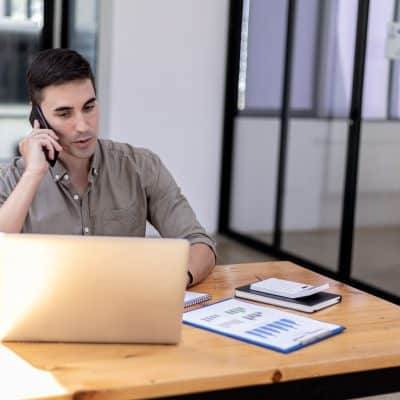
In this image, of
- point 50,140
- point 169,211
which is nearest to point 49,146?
point 50,140

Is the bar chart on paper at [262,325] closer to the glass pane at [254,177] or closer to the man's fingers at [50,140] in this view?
the man's fingers at [50,140]

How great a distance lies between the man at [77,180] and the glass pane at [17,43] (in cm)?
340

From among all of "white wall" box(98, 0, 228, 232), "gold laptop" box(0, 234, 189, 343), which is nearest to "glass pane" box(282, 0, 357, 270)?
"white wall" box(98, 0, 228, 232)

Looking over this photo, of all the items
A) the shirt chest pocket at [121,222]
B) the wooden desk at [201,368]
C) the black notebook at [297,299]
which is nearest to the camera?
the wooden desk at [201,368]

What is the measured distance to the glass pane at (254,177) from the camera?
17.4ft

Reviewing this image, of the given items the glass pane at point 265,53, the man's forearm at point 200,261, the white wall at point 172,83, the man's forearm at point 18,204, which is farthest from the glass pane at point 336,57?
the man's forearm at point 18,204

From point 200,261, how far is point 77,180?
18.2 inches

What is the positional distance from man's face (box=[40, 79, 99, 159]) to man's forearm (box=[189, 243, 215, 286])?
0.41 m

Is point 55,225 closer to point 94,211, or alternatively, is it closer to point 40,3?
point 94,211

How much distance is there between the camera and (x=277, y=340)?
1.51m

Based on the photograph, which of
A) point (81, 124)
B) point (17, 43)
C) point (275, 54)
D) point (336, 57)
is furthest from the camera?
point (17, 43)

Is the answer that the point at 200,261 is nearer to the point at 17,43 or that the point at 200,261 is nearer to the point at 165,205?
the point at 165,205

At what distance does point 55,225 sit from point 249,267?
562mm

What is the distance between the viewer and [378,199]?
4.25 m
